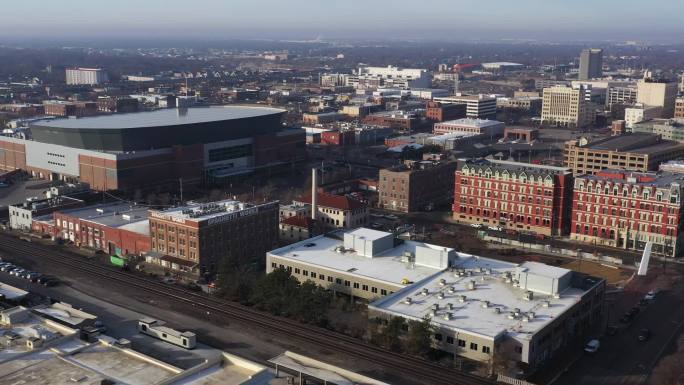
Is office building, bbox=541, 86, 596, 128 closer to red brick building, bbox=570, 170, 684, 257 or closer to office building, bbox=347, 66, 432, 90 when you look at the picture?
office building, bbox=347, 66, 432, 90

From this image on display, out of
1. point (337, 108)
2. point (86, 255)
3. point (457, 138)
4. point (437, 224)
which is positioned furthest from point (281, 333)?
point (337, 108)

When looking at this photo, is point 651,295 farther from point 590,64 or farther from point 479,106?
point 590,64

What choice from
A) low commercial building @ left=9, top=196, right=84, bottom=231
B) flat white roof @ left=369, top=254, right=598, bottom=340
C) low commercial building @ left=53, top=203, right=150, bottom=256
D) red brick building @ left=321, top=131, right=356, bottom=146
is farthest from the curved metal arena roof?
flat white roof @ left=369, top=254, right=598, bottom=340

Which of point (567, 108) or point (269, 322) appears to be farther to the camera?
point (567, 108)

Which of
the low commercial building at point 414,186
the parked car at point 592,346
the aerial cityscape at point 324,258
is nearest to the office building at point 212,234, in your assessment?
the aerial cityscape at point 324,258

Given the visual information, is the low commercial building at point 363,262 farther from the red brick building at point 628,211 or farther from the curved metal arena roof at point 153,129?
the curved metal arena roof at point 153,129

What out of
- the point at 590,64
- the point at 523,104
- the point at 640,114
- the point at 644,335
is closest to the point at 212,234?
the point at 644,335
